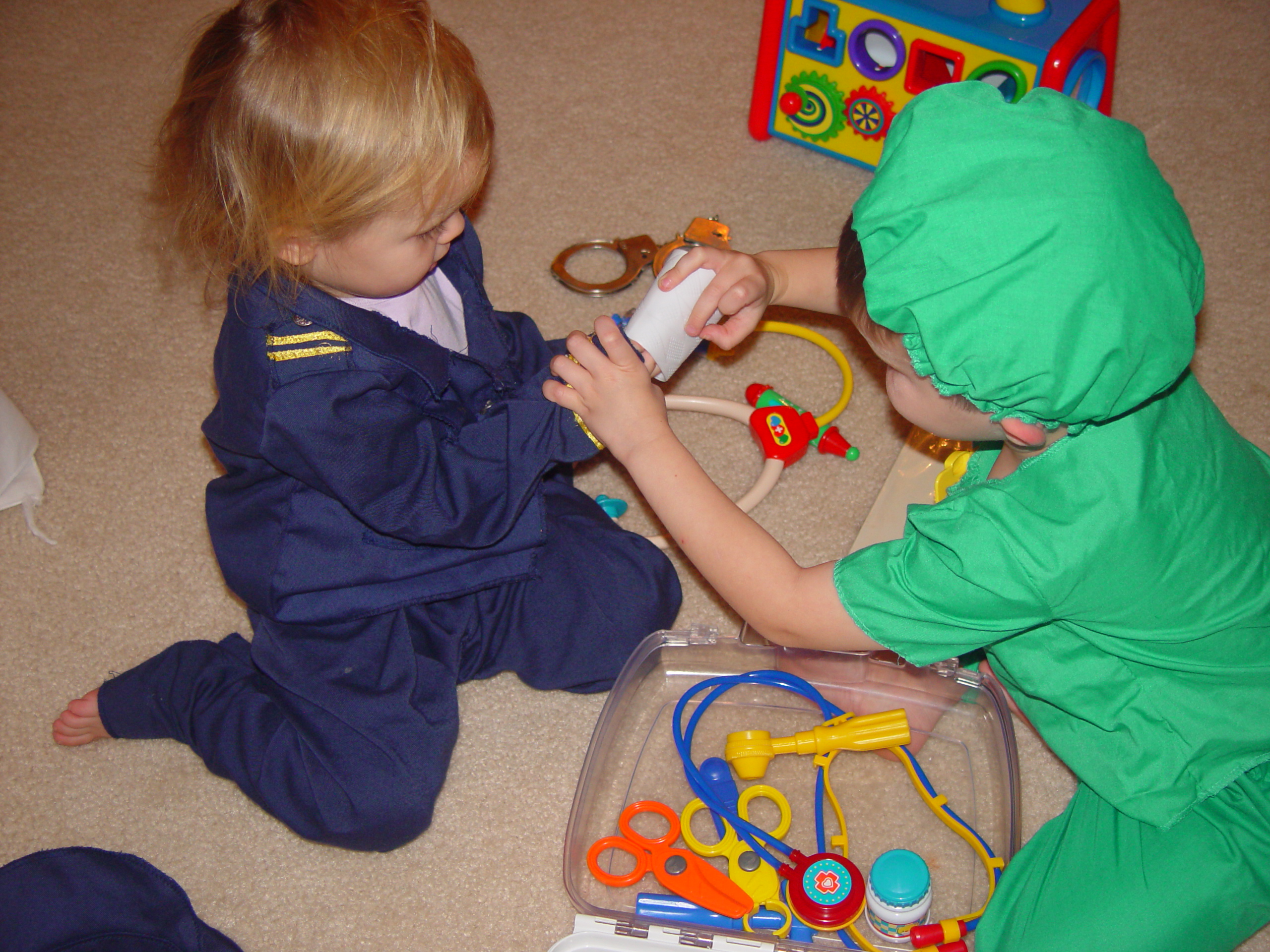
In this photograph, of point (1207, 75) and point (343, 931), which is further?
point (1207, 75)

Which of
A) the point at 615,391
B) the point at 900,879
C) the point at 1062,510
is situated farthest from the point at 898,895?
the point at 615,391

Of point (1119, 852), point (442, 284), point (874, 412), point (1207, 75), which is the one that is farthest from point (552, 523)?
point (1207, 75)

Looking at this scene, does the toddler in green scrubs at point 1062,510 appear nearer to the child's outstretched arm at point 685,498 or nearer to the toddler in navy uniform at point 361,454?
the child's outstretched arm at point 685,498

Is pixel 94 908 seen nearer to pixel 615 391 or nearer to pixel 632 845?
pixel 632 845

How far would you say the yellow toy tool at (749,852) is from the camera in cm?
88

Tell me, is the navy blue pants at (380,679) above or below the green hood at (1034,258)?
below

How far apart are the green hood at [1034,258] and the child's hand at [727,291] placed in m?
0.22

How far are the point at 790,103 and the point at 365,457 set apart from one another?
2.65ft

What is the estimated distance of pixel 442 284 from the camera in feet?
3.35

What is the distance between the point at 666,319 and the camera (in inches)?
34.3

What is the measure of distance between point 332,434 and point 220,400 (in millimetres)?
134

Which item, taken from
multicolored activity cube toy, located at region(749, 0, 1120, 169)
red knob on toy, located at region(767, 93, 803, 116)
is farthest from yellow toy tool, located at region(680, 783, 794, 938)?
red knob on toy, located at region(767, 93, 803, 116)

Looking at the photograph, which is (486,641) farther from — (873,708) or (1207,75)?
(1207,75)

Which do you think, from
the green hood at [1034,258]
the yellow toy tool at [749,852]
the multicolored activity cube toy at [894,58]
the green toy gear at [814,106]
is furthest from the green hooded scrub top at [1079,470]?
the green toy gear at [814,106]
